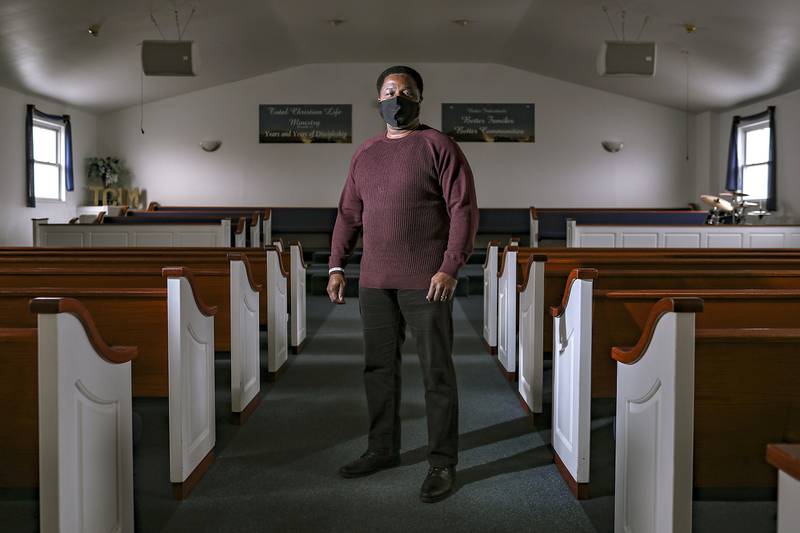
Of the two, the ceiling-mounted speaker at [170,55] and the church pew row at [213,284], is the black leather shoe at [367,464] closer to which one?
the church pew row at [213,284]

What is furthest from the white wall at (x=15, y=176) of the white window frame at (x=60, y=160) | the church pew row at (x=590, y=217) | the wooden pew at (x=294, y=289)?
the church pew row at (x=590, y=217)

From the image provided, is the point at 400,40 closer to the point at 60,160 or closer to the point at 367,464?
the point at 60,160

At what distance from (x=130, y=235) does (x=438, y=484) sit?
5.93 meters

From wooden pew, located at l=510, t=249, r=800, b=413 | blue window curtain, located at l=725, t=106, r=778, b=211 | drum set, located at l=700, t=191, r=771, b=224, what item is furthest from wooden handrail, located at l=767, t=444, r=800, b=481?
blue window curtain, located at l=725, t=106, r=778, b=211

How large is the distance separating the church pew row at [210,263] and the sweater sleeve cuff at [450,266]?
4.57ft

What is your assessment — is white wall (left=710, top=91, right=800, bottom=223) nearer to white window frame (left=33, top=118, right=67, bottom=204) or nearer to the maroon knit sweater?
the maroon knit sweater

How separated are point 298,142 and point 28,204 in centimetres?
410

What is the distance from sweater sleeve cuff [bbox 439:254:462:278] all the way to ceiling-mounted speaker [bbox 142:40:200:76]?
6246 millimetres

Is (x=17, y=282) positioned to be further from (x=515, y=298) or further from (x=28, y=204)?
(x=28, y=204)

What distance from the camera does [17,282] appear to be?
3.22m

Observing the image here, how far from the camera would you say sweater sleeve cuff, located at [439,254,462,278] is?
2207mm

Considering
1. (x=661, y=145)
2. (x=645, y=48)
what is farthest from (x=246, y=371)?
(x=661, y=145)

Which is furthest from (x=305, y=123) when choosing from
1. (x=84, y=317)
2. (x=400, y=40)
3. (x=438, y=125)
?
(x=84, y=317)

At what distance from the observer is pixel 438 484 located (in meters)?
2.34
